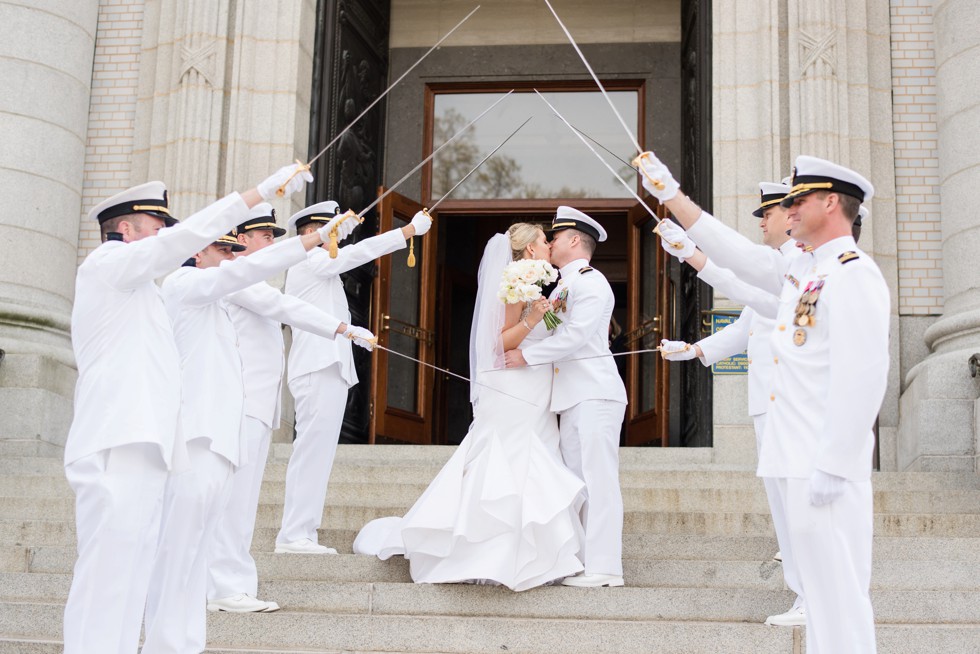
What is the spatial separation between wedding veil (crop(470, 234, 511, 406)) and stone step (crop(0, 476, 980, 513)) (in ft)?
→ 4.96

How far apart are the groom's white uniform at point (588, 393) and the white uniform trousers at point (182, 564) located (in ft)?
7.49

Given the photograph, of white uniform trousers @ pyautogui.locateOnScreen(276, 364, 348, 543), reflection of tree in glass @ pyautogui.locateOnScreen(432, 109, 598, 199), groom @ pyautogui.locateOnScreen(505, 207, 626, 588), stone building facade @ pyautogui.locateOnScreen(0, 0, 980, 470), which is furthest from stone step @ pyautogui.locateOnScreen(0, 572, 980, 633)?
reflection of tree in glass @ pyautogui.locateOnScreen(432, 109, 598, 199)

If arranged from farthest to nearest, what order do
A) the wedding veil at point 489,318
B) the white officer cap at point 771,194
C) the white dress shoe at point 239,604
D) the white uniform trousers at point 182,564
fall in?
the wedding veil at point 489,318 < the white officer cap at point 771,194 < the white dress shoe at point 239,604 < the white uniform trousers at point 182,564

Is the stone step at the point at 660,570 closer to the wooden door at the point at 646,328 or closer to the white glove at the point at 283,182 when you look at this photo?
the white glove at the point at 283,182

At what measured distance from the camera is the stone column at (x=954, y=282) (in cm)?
1019

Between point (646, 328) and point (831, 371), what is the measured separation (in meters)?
8.62

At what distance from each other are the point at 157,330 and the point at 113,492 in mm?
752

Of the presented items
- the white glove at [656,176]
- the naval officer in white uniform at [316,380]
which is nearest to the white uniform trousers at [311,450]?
the naval officer in white uniform at [316,380]

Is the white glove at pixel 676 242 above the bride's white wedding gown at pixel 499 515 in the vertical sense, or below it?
above

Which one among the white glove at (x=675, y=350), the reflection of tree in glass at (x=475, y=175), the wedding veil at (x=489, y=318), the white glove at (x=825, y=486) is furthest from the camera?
the reflection of tree in glass at (x=475, y=175)

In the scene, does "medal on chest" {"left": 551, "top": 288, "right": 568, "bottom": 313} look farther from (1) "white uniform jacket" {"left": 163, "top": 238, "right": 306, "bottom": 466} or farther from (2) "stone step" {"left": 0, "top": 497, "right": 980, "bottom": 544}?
(1) "white uniform jacket" {"left": 163, "top": 238, "right": 306, "bottom": 466}

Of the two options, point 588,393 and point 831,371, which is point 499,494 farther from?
point 831,371

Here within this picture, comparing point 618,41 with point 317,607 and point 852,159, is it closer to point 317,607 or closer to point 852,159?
point 852,159

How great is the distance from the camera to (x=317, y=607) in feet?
23.2
